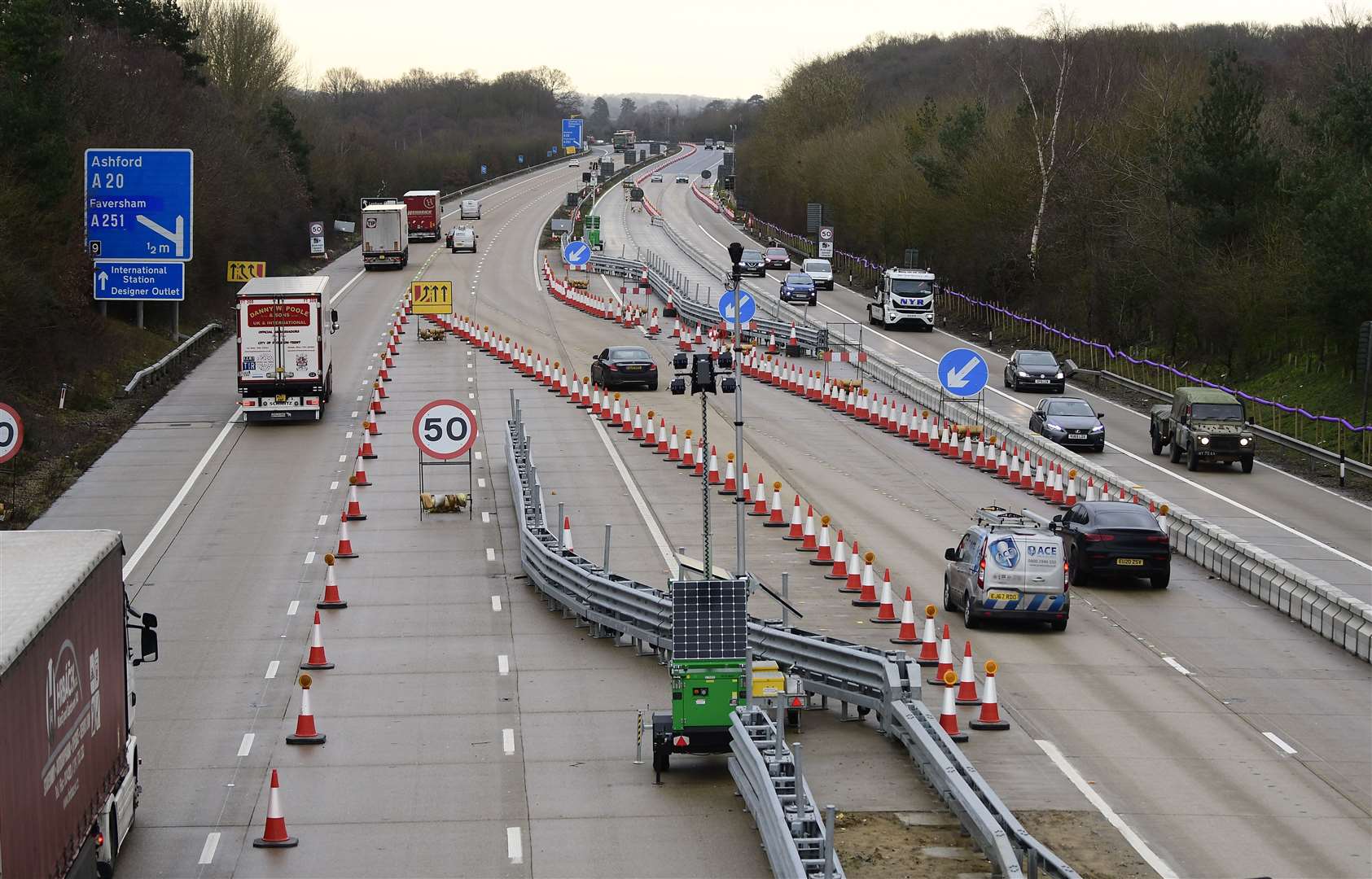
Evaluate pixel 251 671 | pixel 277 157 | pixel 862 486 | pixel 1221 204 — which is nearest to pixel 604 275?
pixel 277 157

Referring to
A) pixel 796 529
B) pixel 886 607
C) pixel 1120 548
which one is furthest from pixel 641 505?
pixel 886 607

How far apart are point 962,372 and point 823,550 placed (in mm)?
9110

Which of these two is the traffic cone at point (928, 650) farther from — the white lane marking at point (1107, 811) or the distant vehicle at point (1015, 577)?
the white lane marking at point (1107, 811)

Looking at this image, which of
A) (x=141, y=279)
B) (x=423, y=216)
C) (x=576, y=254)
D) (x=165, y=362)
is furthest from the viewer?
(x=423, y=216)

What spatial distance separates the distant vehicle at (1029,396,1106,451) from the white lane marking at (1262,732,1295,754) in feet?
79.4

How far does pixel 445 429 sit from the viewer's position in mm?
32531

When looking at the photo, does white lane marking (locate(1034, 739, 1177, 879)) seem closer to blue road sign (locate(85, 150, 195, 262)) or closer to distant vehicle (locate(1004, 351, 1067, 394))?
blue road sign (locate(85, 150, 195, 262))

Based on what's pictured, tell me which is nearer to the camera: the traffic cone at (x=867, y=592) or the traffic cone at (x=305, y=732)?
the traffic cone at (x=305, y=732)

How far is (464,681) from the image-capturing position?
22531 millimetres

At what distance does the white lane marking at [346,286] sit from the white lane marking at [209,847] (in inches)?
2505

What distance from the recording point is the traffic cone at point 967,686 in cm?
2125

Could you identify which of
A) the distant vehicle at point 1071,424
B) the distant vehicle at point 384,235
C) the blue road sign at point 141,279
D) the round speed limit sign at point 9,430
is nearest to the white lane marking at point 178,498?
the round speed limit sign at point 9,430

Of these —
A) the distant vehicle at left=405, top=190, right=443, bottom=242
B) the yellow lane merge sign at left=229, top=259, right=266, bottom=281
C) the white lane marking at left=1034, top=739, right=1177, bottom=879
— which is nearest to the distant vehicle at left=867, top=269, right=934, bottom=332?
the yellow lane merge sign at left=229, top=259, right=266, bottom=281

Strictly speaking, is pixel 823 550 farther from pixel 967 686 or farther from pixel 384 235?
pixel 384 235
